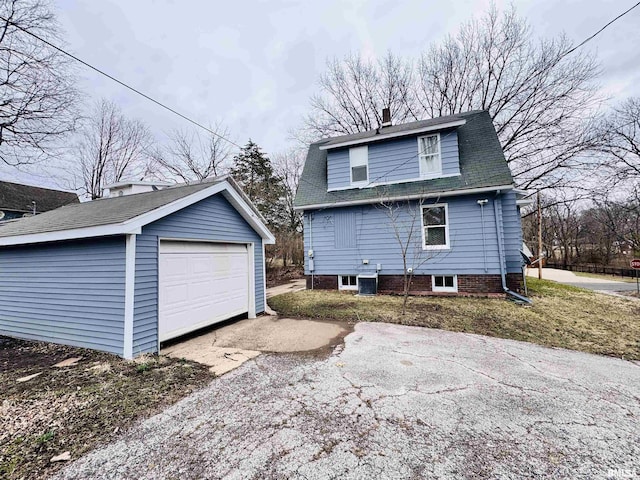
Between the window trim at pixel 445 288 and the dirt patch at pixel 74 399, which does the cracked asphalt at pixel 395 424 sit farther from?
the window trim at pixel 445 288

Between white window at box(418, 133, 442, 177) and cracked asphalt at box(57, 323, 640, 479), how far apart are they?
6809 mm

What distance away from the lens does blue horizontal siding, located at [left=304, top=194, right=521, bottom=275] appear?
8484mm

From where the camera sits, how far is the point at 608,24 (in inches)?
204

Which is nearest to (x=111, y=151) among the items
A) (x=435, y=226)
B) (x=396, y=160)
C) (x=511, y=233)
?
(x=396, y=160)

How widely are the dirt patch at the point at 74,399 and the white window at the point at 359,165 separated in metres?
8.27

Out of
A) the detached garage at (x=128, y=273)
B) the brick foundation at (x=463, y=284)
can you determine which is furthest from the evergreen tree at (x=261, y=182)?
the detached garage at (x=128, y=273)

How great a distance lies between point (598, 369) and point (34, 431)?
22.6 feet

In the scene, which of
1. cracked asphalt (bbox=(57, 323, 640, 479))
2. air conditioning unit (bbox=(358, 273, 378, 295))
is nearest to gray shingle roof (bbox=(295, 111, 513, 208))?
air conditioning unit (bbox=(358, 273, 378, 295))

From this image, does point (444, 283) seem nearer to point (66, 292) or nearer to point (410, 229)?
point (410, 229)

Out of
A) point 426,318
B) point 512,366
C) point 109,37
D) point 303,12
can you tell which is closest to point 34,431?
point 512,366

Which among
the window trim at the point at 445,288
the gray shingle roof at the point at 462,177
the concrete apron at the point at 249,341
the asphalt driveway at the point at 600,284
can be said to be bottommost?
the asphalt driveway at the point at 600,284

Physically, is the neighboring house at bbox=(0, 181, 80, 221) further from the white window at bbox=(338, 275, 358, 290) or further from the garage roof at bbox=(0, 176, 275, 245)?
the white window at bbox=(338, 275, 358, 290)

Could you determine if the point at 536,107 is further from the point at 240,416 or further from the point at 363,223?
the point at 240,416

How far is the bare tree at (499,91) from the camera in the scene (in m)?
13.2
